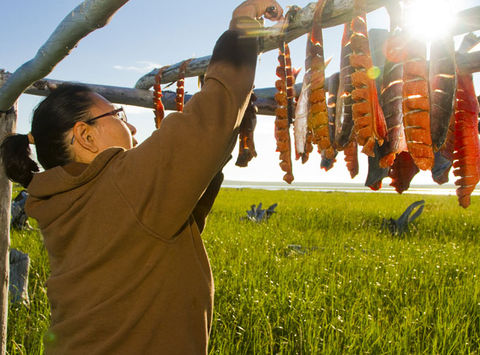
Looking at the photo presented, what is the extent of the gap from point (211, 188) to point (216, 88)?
449 mm

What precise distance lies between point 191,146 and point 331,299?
9.81 ft

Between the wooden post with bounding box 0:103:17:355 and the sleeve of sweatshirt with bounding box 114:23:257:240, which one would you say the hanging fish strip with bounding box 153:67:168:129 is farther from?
the sleeve of sweatshirt with bounding box 114:23:257:240

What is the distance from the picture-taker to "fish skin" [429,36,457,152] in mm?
1006

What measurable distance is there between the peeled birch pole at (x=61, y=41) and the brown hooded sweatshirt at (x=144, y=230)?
633mm

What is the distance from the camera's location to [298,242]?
21.9 feet

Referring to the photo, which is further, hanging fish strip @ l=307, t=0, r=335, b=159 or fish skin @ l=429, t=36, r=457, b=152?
hanging fish strip @ l=307, t=0, r=335, b=159

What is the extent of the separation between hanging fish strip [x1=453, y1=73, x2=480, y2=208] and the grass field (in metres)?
1.85

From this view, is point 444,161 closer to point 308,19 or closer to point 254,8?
point 308,19

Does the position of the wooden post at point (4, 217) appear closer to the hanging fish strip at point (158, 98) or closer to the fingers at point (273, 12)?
the hanging fish strip at point (158, 98)

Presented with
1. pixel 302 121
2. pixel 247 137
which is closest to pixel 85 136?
pixel 247 137

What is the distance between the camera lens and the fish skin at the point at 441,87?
1.01 meters

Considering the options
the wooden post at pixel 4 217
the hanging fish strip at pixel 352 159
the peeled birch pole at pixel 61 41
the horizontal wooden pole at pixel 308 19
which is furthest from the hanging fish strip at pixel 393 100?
the wooden post at pixel 4 217

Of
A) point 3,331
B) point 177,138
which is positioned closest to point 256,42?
point 177,138

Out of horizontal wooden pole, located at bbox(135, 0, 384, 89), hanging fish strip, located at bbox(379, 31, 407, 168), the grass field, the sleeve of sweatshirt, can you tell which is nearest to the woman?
the sleeve of sweatshirt
